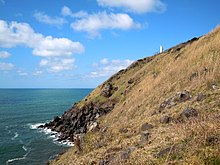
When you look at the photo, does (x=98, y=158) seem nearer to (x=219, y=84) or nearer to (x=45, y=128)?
(x=219, y=84)

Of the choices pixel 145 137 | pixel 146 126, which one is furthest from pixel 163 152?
pixel 146 126

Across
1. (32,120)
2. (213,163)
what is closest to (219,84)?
(213,163)

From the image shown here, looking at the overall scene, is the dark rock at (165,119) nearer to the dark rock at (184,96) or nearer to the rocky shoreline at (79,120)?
the dark rock at (184,96)

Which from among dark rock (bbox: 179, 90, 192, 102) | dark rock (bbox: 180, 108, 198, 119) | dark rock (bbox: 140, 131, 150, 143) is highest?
dark rock (bbox: 179, 90, 192, 102)

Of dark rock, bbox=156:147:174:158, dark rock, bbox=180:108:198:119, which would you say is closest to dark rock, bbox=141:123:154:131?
dark rock, bbox=180:108:198:119

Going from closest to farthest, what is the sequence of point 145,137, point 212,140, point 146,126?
point 212,140
point 145,137
point 146,126

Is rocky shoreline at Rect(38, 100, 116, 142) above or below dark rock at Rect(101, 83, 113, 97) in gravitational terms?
below

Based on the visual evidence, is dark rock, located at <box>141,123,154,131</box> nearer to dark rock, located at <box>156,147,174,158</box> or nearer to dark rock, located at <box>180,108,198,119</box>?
dark rock, located at <box>180,108,198,119</box>

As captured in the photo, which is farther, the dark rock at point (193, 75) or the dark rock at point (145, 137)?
the dark rock at point (193, 75)

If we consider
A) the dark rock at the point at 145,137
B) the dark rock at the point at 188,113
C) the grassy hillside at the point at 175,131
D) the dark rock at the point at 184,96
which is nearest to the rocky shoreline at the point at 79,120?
the grassy hillside at the point at 175,131

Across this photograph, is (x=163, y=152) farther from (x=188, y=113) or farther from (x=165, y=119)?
(x=165, y=119)

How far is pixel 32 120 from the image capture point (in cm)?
8238

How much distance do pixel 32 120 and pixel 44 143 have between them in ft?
97.9

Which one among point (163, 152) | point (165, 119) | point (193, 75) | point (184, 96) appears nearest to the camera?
point (163, 152)
